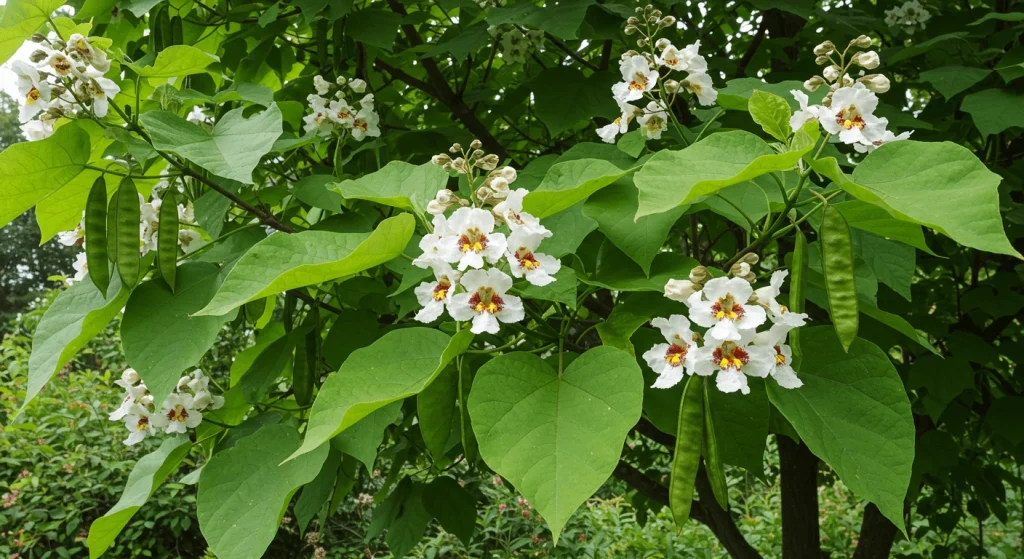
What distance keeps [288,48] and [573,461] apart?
2.33 metres

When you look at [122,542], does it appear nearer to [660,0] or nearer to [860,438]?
[660,0]

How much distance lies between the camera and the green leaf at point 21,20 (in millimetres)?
1499

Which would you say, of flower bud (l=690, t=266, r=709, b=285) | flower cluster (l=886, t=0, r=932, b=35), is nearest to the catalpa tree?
flower bud (l=690, t=266, r=709, b=285)

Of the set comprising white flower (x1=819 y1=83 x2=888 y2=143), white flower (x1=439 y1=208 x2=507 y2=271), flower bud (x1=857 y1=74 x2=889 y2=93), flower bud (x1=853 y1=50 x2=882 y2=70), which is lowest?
white flower (x1=439 y1=208 x2=507 y2=271)

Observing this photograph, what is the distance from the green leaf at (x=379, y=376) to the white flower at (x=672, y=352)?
0.32m

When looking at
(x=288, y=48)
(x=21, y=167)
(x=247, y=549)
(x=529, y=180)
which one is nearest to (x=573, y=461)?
(x=247, y=549)

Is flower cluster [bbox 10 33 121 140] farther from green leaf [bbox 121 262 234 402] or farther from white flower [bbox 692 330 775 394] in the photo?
white flower [bbox 692 330 775 394]

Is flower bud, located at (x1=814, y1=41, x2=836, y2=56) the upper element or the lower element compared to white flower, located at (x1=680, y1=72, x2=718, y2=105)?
upper

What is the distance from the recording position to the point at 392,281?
98.3 inches

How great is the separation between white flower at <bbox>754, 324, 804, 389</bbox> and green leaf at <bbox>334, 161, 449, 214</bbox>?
2.10 feet

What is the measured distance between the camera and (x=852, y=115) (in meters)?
1.38

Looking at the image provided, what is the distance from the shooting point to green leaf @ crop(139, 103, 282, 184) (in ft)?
4.75

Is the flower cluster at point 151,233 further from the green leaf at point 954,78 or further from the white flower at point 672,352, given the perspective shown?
the green leaf at point 954,78

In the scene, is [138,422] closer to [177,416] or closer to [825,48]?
[177,416]
